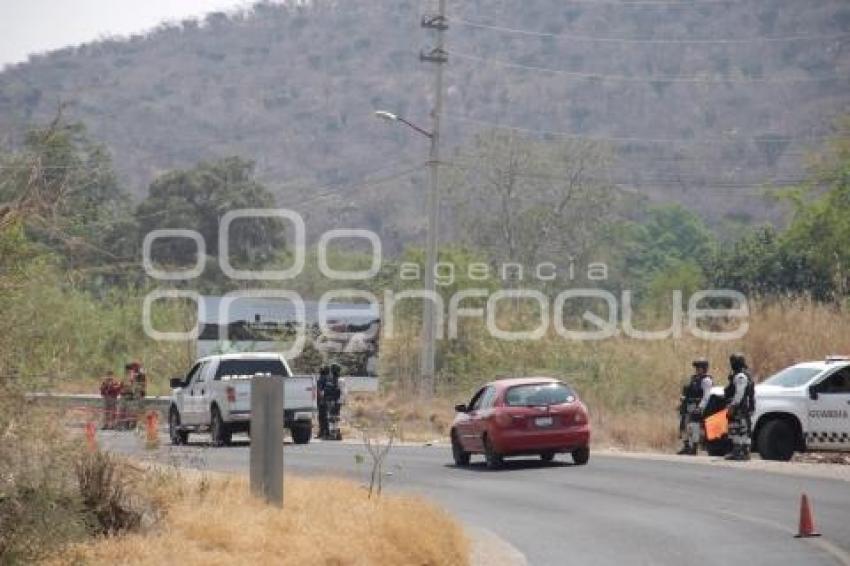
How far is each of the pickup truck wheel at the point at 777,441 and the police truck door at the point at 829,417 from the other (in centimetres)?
64

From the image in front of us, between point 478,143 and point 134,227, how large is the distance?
23.5 m

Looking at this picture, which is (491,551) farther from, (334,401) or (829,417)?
(334,401)

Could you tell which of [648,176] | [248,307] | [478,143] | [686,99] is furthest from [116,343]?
[686,99]

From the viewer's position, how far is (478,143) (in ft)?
329

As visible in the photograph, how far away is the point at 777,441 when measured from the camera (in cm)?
2922

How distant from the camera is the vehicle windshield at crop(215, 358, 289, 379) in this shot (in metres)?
35.1

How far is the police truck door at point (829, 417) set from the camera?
92.2 ft

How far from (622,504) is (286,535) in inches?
317

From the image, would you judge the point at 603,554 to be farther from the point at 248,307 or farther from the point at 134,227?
the point at 134,227

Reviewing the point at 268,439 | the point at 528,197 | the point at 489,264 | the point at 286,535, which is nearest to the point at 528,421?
the point at 268,439

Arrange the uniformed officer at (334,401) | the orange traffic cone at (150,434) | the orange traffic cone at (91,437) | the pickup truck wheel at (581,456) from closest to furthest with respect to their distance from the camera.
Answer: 1. the orange traffic cone at (91,437)
2. the orange traffic cone at (150,434)
3. the pickup truck wheel at (581,456)
4. the uniformed officer at (334,401)

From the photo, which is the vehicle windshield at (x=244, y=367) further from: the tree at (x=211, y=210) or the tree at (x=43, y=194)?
the tree at (x=211, y=210)

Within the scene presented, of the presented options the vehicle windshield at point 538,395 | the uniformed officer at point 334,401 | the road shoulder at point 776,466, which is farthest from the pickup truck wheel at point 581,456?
the uniformed officer at point 334,401

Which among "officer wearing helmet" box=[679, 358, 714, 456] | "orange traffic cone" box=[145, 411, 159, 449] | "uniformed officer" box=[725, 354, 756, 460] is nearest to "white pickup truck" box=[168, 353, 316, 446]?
"officer wearing helmet" box=[679, 358, 714, 456]
